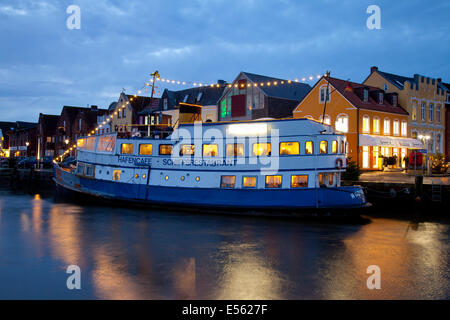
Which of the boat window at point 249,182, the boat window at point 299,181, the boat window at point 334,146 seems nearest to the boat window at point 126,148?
the boat window at point 249,182

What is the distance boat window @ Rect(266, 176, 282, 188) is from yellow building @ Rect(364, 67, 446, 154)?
28.4 meters

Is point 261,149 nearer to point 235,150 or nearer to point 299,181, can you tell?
point 235,150

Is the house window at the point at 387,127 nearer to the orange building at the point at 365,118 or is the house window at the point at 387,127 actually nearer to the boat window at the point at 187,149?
the orange building at the point at 365,118

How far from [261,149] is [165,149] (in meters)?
6.24

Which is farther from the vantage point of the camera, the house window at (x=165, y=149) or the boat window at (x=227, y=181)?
the house window at (x=165, y=149)

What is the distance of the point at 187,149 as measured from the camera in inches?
949

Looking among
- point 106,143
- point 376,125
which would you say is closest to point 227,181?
point 106,143

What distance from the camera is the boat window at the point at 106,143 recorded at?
26.7 m

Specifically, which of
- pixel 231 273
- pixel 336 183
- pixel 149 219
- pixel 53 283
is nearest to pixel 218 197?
pixel 149 219

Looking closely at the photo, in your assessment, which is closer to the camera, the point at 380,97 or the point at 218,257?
the point at 218,257

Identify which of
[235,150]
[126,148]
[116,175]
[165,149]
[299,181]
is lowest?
[299,181]

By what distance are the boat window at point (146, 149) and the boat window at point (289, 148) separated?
8443 millimetres

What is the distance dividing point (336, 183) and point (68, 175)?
19639 mm
